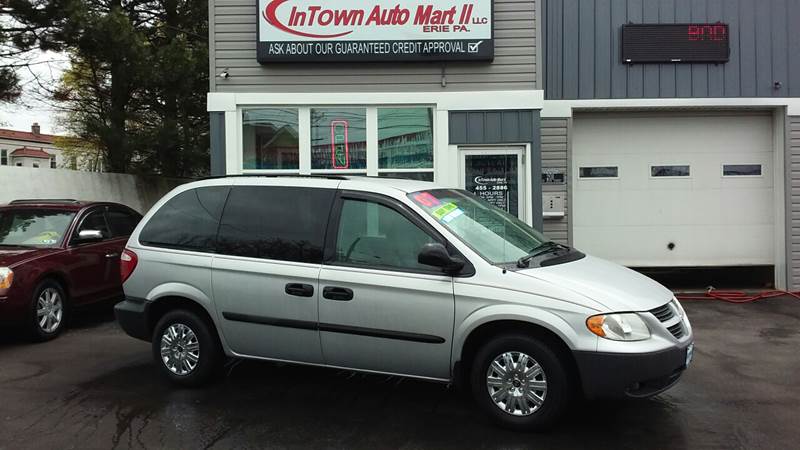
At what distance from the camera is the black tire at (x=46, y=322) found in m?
7.00

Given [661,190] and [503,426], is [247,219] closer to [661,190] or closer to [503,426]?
[503,426]

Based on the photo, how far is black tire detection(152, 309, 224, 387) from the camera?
5266 mm

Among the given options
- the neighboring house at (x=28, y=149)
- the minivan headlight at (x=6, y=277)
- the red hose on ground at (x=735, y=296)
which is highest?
the neighboring house at (x=28, y=149)

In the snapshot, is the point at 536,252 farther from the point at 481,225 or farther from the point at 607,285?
the point at 607,285

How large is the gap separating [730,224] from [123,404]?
908cm

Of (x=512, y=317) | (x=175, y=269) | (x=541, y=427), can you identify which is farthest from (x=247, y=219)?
(x=541, y=427)

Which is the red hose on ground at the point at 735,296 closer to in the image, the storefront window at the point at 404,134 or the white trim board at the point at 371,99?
the white trim board at the point at 371,99

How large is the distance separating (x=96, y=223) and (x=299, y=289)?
488cm

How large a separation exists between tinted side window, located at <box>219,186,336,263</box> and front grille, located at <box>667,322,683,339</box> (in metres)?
2.53

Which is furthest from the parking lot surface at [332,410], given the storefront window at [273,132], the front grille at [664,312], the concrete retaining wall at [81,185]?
the concrete retaining wall at [81,185]

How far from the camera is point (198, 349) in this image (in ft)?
17.4

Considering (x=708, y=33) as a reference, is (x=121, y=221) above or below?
below

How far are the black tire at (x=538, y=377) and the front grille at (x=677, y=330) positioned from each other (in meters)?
0.79

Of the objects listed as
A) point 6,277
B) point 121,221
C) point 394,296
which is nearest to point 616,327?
point 394,296
